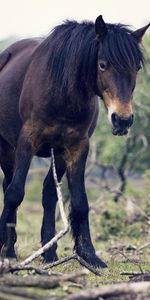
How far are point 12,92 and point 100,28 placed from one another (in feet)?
5.61

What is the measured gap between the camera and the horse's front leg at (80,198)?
8594 millimetres

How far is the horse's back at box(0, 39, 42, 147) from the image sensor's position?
898cm

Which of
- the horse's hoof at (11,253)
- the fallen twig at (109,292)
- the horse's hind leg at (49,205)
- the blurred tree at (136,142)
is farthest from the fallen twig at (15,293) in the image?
the blurred tree at (136,142)

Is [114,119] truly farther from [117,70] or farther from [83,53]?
[83,53]

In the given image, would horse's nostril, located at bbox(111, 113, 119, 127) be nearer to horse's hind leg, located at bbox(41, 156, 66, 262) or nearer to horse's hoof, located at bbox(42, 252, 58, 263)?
horse's hind leg, located at bbox(41, 156, 66, 262)

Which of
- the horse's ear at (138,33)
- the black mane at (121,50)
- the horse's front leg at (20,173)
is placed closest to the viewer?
the black mane at (121,50)

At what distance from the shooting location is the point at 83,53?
7.93m

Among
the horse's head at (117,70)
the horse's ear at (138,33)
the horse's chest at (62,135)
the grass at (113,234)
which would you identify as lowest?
the grass at (113,234)

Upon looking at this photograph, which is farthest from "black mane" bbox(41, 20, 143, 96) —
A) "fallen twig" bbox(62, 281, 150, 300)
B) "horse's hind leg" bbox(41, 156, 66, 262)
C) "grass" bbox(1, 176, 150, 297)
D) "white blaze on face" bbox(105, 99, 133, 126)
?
"fallen twig" bbox(62, 281, 150, 300)

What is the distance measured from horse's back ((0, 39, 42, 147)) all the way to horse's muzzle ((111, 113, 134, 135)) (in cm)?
181

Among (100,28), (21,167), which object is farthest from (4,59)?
(100,28)

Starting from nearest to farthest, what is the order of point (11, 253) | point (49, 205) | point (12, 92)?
point (12, 92)
point (11, 253)
point (49, 205)

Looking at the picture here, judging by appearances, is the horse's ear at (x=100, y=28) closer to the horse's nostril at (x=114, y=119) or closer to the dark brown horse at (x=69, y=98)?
the dark brown horse at (x=69, y=98)

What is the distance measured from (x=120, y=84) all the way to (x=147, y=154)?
12.5 m
